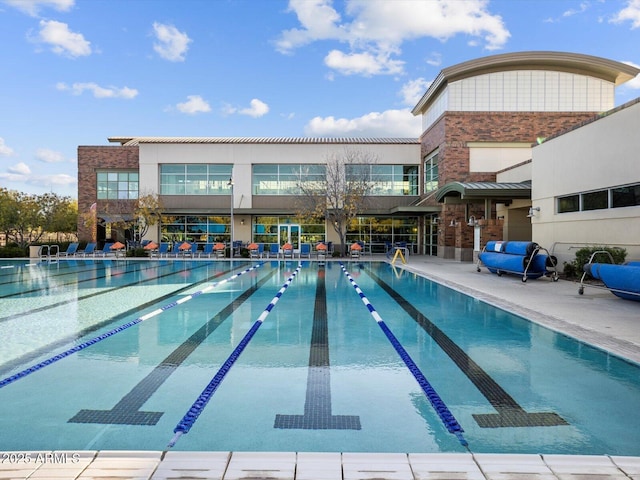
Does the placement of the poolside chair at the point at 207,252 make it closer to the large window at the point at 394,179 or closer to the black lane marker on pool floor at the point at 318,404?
the large window at the point at 394,179

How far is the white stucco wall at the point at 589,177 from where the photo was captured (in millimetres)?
11930

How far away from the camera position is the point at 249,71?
27156 millimetres

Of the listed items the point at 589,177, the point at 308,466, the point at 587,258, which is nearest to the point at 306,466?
the point at 308,466

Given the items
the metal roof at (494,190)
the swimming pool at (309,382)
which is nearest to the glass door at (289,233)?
the metal roof at (494,190)

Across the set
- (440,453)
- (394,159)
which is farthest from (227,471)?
(394,159)

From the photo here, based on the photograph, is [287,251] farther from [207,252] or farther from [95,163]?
[95,163]

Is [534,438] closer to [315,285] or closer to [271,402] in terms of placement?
[271,402]

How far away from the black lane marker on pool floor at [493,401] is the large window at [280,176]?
24775mm

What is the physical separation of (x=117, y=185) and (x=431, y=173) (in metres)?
22.8

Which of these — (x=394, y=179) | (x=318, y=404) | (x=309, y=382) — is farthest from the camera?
(x=394, y=179)

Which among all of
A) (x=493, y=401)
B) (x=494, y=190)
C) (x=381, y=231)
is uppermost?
(x=494, y=190)

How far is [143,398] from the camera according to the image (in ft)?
13.9

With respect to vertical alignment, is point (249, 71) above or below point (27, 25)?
above

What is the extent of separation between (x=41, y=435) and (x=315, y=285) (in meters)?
10.4
